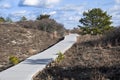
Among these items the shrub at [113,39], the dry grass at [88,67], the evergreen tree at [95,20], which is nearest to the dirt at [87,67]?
the dry grass at [88,67]

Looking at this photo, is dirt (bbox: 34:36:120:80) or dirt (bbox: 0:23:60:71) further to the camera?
dirt (bbox: 0:23:60:71)

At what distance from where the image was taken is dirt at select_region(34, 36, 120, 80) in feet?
44.0

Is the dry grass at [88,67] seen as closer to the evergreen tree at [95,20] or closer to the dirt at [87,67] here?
the dirt at [87,67]

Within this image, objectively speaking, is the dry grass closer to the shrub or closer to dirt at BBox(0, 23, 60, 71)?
the shrub

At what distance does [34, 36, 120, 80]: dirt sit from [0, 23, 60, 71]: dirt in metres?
5.49

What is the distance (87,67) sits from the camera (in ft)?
49.4

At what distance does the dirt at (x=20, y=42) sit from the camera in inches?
992

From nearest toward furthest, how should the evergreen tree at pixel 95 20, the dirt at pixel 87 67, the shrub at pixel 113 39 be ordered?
the dirt at pixel 87 67 → the shrub at pixel 113 39 → the evergreen tree at pixel 95 20

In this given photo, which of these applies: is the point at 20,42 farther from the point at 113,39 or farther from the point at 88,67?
the point at 88,67

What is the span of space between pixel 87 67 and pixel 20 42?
1519 cm

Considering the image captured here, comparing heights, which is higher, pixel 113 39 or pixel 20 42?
pixel 113 39

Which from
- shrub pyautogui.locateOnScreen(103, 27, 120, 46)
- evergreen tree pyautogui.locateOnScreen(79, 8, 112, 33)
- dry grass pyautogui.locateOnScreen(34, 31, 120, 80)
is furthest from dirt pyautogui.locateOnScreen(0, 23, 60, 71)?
evergreen tree pyautogui.locateOnScreen(79, 8, 112, 33)

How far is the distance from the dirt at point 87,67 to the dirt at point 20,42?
5488 millimetres

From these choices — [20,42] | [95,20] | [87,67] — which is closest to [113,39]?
[87,67]
